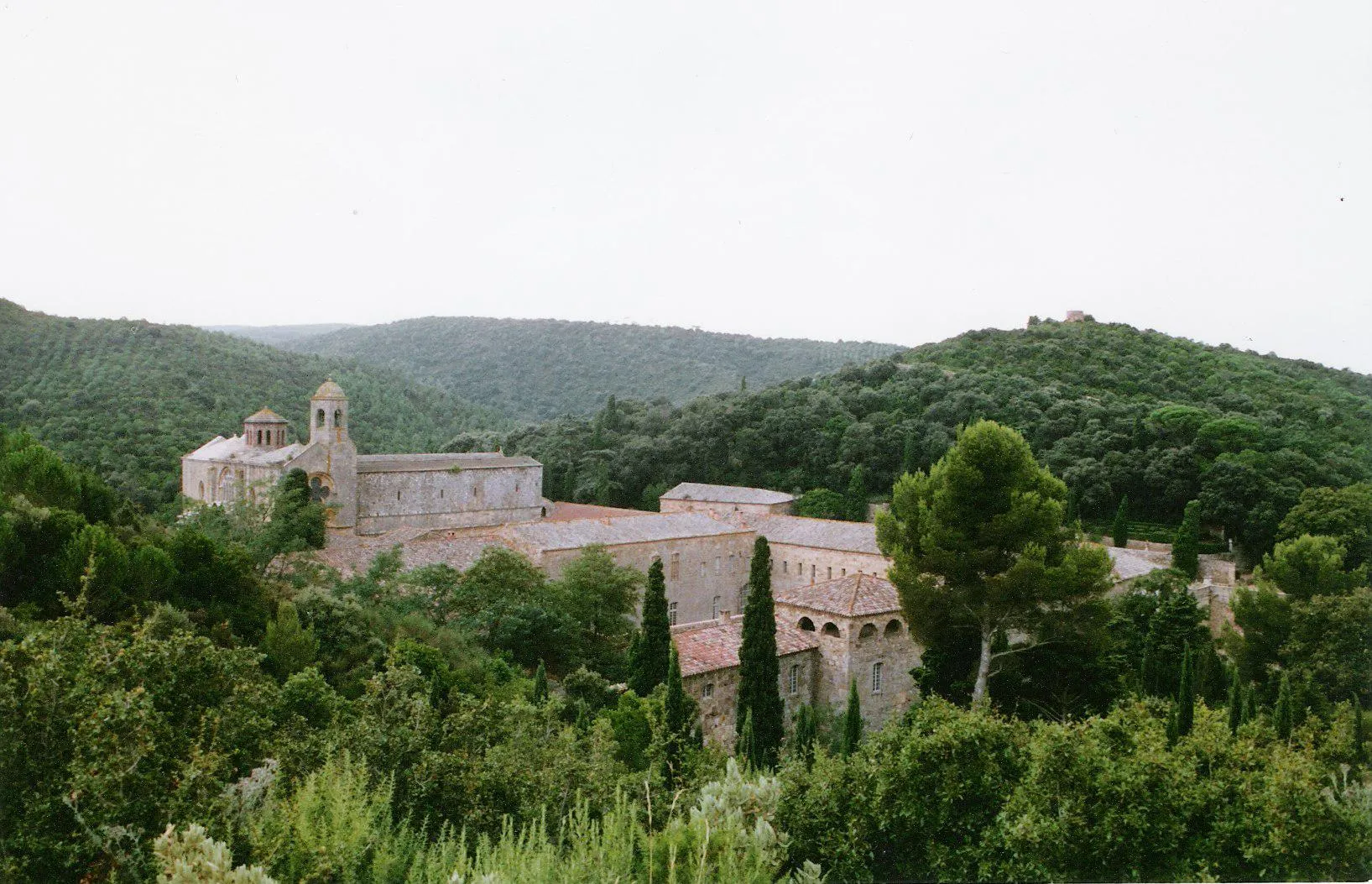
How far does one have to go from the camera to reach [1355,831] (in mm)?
6285

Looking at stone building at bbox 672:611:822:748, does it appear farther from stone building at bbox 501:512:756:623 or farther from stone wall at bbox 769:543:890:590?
stone wall at bbox 769:543:890:590

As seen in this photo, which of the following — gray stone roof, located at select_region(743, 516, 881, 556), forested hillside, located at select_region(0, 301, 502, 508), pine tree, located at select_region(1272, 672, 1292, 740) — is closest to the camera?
pine tree, located at select_region(1272, 672, 1292, 740)

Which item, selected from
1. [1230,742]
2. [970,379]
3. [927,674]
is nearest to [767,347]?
[970,379]

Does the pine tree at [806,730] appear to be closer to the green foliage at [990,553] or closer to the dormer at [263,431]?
the green foliage at [990,553]

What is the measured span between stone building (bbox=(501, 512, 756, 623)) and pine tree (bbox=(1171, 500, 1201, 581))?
14753mm

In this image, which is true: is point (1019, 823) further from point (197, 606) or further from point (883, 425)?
point (883, 425)

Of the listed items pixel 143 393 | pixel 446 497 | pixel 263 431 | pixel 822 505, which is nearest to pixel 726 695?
pixel 446 497

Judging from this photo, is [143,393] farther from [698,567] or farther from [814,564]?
[814,564]

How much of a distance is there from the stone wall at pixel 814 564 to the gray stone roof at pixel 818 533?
0.17 m

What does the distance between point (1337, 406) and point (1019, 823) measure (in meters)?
35.8

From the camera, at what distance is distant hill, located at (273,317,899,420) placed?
78.4 meters

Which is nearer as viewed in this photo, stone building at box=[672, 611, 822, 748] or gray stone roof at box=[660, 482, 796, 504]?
stone building at box=[672, 611, 822, 748]

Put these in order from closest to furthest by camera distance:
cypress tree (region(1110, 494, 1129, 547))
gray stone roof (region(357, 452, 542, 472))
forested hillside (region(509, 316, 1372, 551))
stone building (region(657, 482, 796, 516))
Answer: gray stone roof (region(357, 452, 542, 472)), cypress tree (region(1110, 494, 1129, 547)), forested hillside (region(509, 316, 1372, 551)), stone building (region(657, 482, 796, 516))

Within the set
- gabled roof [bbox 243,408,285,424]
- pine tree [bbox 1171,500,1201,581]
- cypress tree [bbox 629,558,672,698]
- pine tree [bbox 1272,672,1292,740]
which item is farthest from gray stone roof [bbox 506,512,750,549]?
pine tree [bbox 1272,672,1292,740]
